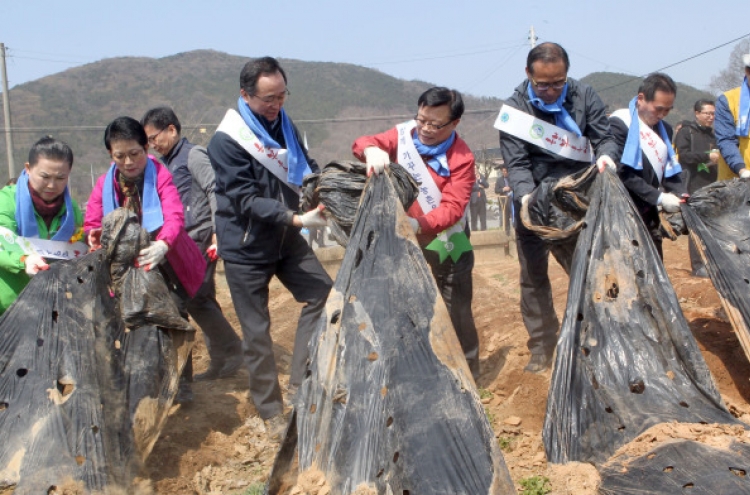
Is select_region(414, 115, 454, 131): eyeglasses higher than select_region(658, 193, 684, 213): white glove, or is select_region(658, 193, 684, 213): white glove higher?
select_region(414, 115, 454, 131): eyeglasses

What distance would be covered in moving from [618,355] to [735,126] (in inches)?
95.5

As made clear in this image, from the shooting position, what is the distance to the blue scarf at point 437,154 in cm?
359

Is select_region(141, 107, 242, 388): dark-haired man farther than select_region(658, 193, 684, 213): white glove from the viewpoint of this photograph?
Yes

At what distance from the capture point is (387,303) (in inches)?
98.2

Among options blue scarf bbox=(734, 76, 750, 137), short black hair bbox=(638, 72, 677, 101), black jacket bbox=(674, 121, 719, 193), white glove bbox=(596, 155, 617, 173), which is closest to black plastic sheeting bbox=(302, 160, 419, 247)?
white glove bbox=(596, 155, 617, 173)

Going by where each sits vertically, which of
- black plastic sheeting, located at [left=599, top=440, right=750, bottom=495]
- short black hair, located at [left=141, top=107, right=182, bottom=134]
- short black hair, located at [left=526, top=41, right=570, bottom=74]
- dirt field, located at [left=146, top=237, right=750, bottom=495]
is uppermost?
short black hair, located at [left=526, top=41, right=570, bottom=74]

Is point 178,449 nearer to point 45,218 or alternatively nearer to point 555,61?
point 45,218

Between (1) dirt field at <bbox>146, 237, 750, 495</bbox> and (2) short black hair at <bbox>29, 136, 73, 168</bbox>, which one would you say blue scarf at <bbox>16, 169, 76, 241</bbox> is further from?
(1) dirt field at <bbox>146, 237, 750, 495</bbox>

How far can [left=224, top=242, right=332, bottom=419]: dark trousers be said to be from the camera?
3574 mm

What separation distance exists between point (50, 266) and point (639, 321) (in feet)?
8.48

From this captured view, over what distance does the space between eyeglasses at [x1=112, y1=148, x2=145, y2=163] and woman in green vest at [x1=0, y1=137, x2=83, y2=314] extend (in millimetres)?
214

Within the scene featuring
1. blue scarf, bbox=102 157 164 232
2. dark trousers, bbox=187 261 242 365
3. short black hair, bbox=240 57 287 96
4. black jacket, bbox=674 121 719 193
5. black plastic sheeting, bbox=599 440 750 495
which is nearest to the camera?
black plastic sheeting, bbox=599 440 750 495

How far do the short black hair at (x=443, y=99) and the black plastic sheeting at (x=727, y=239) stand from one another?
1.27 meters

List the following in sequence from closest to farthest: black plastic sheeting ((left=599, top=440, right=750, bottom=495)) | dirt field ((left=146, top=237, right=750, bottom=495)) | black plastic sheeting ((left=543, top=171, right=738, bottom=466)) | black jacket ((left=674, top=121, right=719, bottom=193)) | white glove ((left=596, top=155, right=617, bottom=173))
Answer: black plastic sheeting ((left=599, top=440, right=750, bottom=495))
black plastic sheeting ((left=543, top=171, right=738, bottom=466))
dirt field ((left=146, top=237, right=750, bottom=495))
white glove ((left=596, top=155, right=617, bottom=173))
black jacket ((left=674, top=121, right=719, bottom=193))
